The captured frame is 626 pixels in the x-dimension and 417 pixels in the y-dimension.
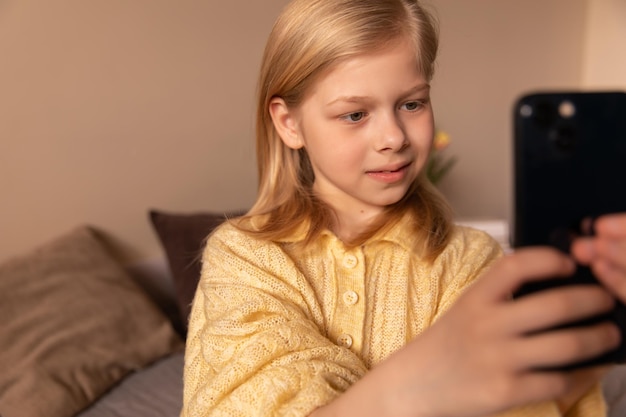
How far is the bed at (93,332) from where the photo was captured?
1502mm

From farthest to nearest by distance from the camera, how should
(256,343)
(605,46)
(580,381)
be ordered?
(605,46) < (256,343) < (580,381)

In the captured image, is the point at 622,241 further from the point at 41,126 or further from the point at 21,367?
the point at 41,126

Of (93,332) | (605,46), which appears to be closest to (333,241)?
(93,332)

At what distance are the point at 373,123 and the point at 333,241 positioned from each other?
19 cm

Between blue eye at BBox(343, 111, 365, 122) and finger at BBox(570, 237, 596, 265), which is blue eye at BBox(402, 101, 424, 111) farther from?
finger at BBox(570, 237, 596, 265)

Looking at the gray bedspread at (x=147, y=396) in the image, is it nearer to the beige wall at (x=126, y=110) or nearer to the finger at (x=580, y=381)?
the beige wall at (x=126, y=110)

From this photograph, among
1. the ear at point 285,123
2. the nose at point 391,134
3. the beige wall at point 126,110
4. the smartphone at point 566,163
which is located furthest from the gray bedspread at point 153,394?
the smartphone at point 566,163

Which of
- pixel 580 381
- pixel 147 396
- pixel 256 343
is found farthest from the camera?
pixel 147 396

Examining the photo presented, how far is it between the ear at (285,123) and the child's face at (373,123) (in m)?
0.07

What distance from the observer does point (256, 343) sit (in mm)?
813

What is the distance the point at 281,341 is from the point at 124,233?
50.8 inches

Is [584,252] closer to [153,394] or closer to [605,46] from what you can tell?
[153,394]

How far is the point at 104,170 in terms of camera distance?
6.35 feet

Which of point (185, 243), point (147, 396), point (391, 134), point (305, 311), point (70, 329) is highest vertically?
point (391, 134)
